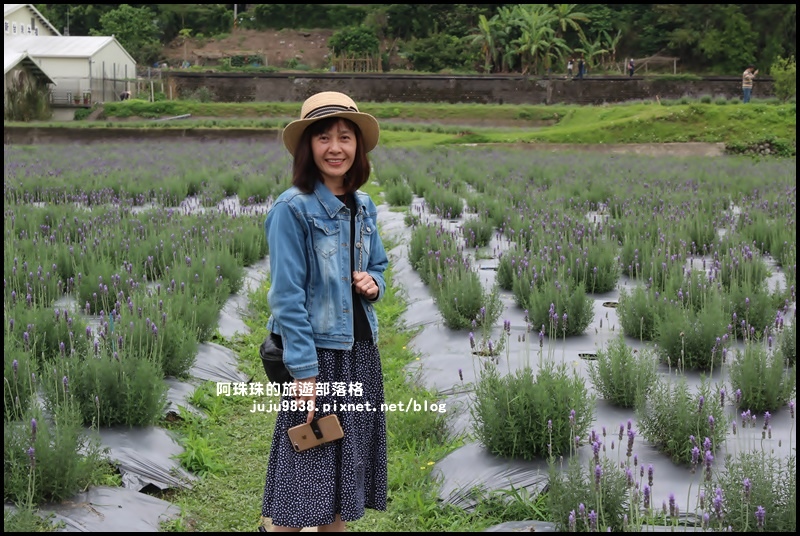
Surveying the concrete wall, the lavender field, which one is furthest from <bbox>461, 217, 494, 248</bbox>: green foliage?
the concrete wall

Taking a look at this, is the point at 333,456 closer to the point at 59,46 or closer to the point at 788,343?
the point at 788,343

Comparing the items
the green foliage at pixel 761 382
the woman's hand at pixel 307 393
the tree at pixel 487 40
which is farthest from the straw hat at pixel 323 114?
the tree at pixel 487 40

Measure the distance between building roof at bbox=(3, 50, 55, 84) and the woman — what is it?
37196 mm

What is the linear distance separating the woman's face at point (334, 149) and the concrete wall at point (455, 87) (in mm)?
41415

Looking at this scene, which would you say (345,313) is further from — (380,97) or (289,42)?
(289,42)

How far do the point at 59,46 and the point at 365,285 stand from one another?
4492cm

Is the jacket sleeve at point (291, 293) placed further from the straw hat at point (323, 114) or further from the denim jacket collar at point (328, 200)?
the straw hat at point (323, 114)

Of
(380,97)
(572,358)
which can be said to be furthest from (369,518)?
(380,97)

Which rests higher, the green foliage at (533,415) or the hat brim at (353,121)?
the hat brim at (353,121)

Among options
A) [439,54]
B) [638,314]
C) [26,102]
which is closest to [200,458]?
[638,314]

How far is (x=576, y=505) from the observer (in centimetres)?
305

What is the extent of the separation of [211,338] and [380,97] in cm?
4051

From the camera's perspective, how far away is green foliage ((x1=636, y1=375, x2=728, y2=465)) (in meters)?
3.49

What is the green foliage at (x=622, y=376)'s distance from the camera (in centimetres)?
403
